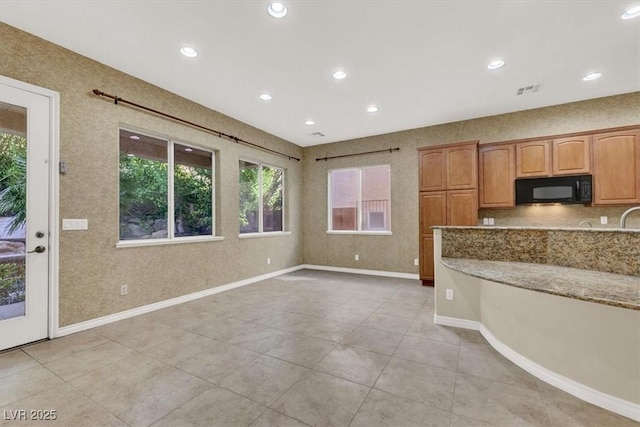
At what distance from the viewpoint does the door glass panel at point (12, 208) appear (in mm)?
2543

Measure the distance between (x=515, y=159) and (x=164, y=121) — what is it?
5.42m

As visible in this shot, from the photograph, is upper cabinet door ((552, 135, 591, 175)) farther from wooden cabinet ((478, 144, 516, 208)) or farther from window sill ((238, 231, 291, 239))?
window sill ((238, 231, 291, 239))

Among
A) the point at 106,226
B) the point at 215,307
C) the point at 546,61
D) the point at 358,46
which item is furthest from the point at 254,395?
the point at 546,61

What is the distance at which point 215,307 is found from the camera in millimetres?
3756

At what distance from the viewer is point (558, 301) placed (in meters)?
1.95

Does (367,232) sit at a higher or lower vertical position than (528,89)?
lower

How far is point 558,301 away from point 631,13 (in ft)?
8.79

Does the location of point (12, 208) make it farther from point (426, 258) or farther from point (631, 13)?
point (631, 13)

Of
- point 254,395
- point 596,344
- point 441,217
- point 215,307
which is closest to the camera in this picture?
point 596,344

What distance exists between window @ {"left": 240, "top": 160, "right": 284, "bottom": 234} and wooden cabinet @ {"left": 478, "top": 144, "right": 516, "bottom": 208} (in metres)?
4.03

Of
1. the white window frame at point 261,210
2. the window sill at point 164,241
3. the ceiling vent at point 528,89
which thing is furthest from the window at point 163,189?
the ceiling vent at point 528,89

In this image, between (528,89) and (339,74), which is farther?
(528,89)

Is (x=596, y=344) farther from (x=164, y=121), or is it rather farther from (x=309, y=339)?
(x=164, y=121)

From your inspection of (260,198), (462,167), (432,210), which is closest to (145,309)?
(260,198)
